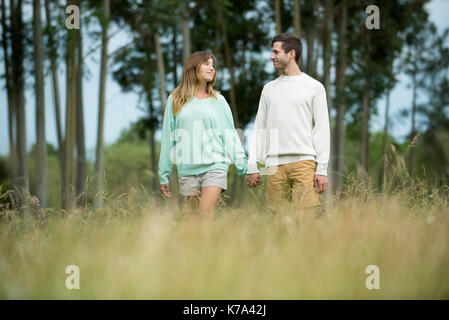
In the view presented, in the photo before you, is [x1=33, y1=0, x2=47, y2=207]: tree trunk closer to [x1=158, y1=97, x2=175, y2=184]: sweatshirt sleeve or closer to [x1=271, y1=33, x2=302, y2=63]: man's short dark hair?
[x1=158, y1=97, x2=175, y2=184]: sweatshirt sleeve

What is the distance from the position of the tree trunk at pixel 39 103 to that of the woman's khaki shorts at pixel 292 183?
1062 cm

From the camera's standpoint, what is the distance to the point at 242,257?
11.7ft

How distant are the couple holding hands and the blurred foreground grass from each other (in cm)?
44

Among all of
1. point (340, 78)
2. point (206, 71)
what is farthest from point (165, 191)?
point (340, 78)

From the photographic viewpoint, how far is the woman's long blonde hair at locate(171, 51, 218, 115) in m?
4.93

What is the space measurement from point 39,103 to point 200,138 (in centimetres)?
1098

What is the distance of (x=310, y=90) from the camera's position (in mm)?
4832

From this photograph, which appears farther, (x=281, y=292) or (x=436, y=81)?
(x=436, y=81)

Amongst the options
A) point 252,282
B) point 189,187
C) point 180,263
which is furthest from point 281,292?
point 189,187

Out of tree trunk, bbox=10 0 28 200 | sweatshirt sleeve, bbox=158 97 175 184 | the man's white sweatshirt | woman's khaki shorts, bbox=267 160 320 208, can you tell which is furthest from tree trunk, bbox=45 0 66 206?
the man's white sweatshirt

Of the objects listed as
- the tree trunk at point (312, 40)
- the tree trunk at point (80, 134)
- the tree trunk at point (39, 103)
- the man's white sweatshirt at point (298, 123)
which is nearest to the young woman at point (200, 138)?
the man's white sweatshirt at point (298, 123)

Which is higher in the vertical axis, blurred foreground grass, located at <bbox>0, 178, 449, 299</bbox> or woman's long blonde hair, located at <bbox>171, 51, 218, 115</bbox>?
woman's long blonde hair, located at <bbox>171, 51, 218, 115</bbox>
